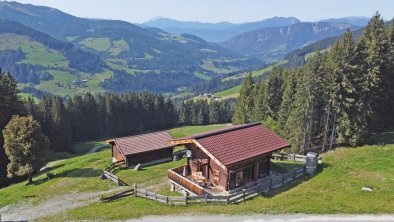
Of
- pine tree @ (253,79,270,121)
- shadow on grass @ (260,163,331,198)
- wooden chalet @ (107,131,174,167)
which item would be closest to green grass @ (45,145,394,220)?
→ shadow on grass @ (260,163,331,198)

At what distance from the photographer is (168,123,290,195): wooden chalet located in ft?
119

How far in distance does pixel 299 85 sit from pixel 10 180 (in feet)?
170

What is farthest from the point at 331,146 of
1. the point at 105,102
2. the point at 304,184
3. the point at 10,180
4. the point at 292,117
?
the point at 105,102

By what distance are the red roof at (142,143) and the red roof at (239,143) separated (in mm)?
18592

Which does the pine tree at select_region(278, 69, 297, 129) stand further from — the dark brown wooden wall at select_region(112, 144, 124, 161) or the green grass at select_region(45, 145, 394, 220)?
the dark brown wooden wall at select_region(112, 144, 124, 161)

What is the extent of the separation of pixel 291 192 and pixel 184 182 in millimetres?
10952

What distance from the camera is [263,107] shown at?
272 ft

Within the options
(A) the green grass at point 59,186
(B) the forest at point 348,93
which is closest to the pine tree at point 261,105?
(B) the forest at point 348,93

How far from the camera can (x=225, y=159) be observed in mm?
35250

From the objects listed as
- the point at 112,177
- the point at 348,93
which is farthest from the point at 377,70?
the point at 112,177

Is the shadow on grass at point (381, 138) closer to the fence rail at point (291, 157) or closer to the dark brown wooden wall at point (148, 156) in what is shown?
the fence rail at point (291, 157)

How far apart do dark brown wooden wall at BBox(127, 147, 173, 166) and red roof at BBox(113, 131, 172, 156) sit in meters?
0.69

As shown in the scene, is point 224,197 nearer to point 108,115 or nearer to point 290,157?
point 290,157

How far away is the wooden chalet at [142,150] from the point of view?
53.8 m
